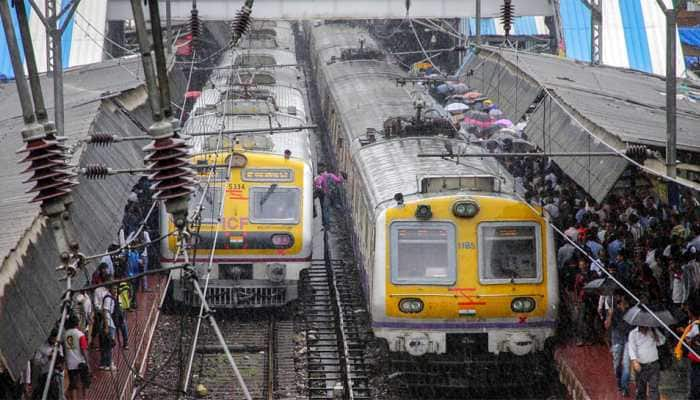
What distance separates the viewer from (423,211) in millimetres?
12633

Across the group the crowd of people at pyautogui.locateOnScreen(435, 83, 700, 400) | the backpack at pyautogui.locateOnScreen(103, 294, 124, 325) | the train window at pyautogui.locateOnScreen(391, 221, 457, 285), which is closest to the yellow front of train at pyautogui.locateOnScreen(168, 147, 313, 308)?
the backpack at pyautogui.locateOnScreen(103, 294, 124, 325)

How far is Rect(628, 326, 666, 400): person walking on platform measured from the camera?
34.1 feet

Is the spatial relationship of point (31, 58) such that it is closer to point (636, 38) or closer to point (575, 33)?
point (636, 38)

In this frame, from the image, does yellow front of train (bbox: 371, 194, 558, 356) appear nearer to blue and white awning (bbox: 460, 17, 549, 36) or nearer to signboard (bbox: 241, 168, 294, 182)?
signboard (bbox: 241, 168, 294, 182)

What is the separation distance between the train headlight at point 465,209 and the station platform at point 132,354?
3.82 m

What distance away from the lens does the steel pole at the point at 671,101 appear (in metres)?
11.6

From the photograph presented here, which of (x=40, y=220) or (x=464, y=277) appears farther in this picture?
(x=464, y=277)

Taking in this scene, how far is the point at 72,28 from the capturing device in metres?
29.9

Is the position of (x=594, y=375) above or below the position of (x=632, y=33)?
below

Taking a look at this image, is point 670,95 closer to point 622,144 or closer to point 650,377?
point 622,144

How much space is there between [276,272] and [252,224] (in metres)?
0.74

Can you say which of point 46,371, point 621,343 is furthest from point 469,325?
point 46,371

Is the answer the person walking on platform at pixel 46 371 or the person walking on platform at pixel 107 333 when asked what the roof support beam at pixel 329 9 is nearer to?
the person walking on platform at pixel 107 333

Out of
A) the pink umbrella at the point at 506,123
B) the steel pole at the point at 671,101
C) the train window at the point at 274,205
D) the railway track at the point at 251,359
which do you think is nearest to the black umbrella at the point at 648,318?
the steel pole at the point at 671,101
